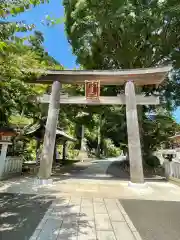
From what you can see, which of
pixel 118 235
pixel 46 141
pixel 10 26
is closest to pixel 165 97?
pixel 46 141

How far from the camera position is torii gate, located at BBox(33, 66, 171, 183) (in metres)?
8.41

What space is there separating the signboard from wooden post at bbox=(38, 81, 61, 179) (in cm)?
132

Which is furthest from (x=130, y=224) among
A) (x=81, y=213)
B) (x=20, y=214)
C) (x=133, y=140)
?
(x=133, y=140)

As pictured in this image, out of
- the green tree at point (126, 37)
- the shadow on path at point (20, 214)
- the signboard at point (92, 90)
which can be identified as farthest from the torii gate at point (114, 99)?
the green tree at point (126, 37)

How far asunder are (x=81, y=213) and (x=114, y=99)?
18.7 feet

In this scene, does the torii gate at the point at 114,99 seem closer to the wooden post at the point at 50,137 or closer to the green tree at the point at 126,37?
the wooden post at the point at 50,137

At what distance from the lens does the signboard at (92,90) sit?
9.27 m

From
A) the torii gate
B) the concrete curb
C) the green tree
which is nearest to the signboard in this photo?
the torii gate

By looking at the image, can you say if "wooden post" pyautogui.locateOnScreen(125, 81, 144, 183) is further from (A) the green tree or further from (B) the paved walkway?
(A) the green tree

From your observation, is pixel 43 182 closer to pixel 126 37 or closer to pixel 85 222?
pixel 85 222

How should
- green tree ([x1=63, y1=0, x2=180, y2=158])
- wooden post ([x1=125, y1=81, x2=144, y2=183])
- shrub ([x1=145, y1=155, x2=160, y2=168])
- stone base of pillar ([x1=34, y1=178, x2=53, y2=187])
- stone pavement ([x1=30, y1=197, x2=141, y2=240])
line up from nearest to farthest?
stone pavement ([x1=30, y1=197, x2=141, y2=240]) → stone base of pillar ([x1=34, y1=178, x2=53, y2=187]) → wooden post ([x1=125, y1=81, x2=144, y2=183]) → green tree ([x1=63, y1=0, x2=180, y2=158]) → shrub ([x1=145, y1=155, x2=160, y2=168])

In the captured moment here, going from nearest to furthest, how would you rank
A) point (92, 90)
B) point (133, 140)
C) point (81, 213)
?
1. point (81, 213)
2. point (133, 140)
3. point (92, 90)

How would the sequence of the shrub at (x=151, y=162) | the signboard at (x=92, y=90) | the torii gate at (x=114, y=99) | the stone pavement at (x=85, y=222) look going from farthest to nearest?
1. the shrub at (x=151, y=162)
2. the signboard at (x=92, y=90)
3. the torii gate at (x=114, y=99)
4. the stone pavement at (x=85, y=222)

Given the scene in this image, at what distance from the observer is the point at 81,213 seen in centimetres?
470
